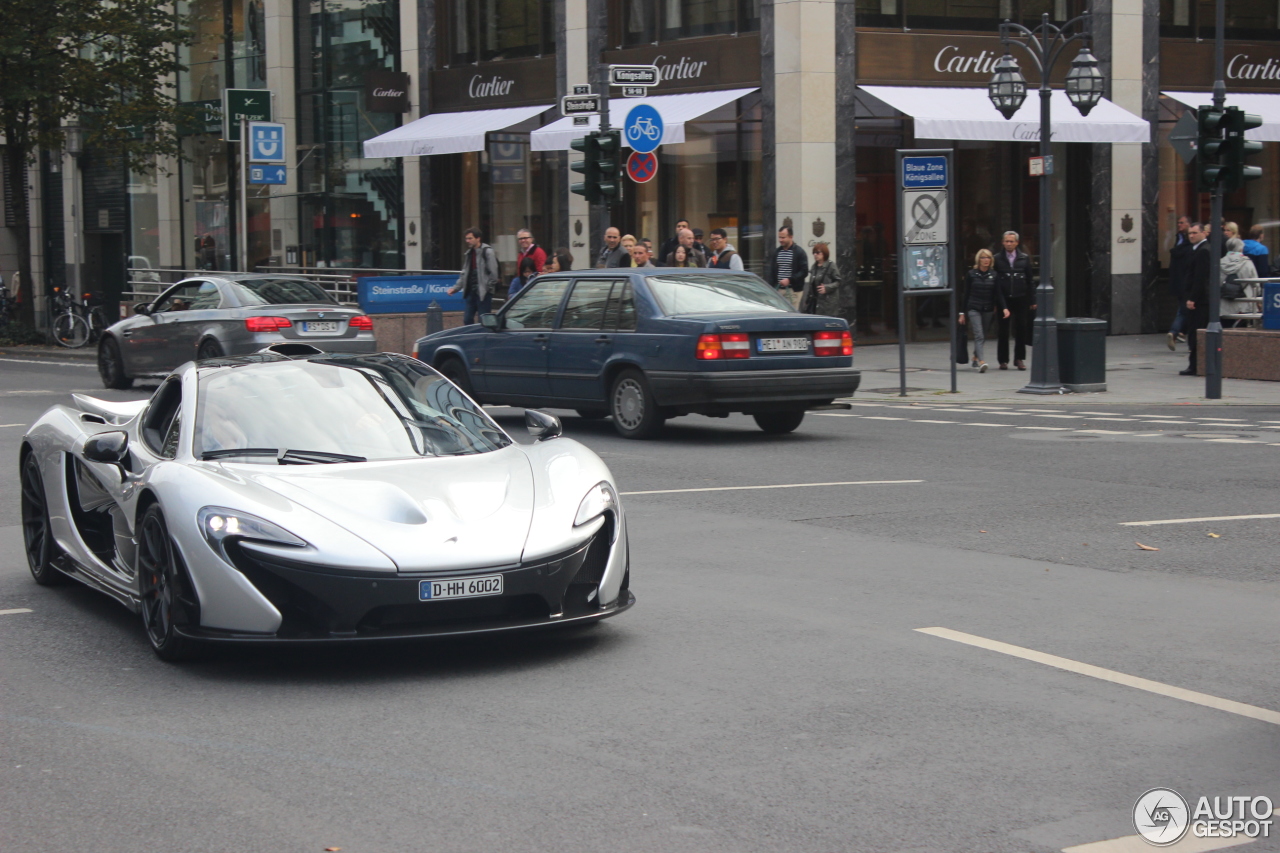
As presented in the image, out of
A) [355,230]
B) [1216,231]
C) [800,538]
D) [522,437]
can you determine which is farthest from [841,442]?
[355,230]

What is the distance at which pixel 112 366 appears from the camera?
22.3 metres

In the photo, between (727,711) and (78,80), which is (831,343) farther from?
(78,80)

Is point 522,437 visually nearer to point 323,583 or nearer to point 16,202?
point 323,583


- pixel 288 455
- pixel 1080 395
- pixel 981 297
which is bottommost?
pixel 1080 395

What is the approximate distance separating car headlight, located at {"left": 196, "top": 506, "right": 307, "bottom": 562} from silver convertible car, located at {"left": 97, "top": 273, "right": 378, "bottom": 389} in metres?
A: 14.3

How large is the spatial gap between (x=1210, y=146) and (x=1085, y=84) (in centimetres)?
243

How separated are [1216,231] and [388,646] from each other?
15.1 metres

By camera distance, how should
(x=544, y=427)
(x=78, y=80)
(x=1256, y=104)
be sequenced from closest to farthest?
1. (x=544, y=427)
2. (x=1256, y=104)
3. (x=78, y=80)

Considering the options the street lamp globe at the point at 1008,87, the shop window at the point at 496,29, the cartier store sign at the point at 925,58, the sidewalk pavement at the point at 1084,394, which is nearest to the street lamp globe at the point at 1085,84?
the street lamp globe at the point at 1008,87

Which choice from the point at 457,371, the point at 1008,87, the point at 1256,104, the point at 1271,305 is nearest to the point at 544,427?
the point at 457,371

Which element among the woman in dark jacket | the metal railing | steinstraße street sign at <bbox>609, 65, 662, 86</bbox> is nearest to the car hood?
steinstraße street sign at <bbox>609, 65, 662, 86</bbox>

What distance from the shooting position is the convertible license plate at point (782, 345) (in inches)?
571

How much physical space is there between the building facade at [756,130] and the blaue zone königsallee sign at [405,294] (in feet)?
7.23

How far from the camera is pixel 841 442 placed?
14.7 meters
